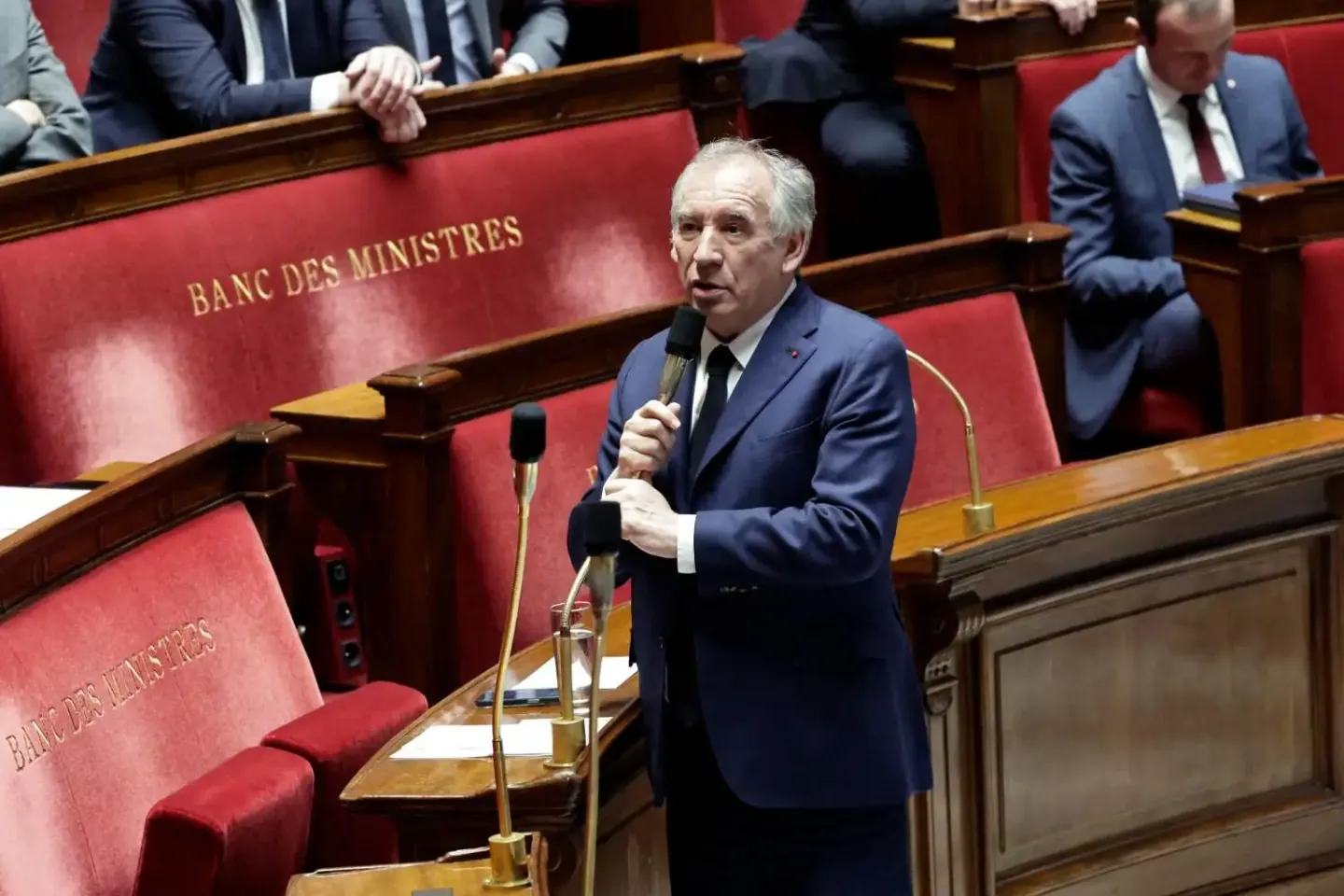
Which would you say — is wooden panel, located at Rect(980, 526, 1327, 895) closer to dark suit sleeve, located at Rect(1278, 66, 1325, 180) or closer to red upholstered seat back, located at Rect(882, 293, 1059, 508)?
red upholstered seat back, located at Rect(882, 293, 1059, 508)

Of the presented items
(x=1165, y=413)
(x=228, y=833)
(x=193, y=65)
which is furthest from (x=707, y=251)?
(x=1165, y=413)

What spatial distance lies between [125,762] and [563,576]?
0.33 m

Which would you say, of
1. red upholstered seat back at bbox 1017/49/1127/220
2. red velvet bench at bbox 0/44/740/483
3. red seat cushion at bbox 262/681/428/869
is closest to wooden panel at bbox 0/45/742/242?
red velvet bench at bbox 0/44/740/483

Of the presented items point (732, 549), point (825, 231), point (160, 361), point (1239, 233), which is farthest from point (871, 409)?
point (825, 231)

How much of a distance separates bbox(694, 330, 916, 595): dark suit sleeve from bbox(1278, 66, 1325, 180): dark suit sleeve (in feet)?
2.94

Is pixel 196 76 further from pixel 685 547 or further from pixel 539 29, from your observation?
pixel 685 547

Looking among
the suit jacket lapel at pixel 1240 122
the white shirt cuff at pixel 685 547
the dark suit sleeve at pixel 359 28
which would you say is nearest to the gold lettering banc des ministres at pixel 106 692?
the white shirt cuff at pixel 685 547

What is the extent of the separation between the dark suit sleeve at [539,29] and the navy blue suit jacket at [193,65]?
0.13m

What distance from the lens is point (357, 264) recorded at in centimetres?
133

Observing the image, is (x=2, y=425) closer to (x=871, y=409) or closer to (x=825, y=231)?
(x=871, y=409)

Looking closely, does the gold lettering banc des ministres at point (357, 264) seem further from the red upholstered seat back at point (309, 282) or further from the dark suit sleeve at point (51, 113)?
the dark suit sleeve at point (51, 113)

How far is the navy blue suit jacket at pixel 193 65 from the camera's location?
4.41 feet

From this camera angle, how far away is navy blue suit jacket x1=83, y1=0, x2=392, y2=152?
1345mm

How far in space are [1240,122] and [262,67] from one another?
701 millimetres
